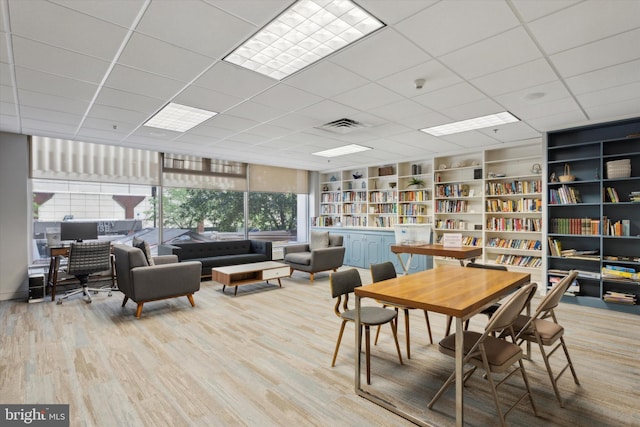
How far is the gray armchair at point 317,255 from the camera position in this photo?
636cm

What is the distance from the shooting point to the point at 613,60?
2.75m

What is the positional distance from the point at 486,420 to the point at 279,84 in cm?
326

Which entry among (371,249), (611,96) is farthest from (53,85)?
(371,249)


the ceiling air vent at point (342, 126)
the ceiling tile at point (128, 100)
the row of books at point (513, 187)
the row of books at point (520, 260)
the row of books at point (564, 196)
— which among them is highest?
the ceiling tile at point (128, 100)

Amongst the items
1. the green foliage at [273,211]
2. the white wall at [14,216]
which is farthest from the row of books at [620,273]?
the white wall at [14,216]

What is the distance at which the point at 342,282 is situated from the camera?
286 cm

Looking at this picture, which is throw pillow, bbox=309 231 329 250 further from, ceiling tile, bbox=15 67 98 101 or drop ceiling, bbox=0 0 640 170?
ceiling tile, bbox=15 67 98 101

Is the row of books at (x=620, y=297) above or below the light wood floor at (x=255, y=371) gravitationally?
above

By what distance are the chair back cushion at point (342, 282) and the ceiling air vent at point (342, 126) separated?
2340 mm

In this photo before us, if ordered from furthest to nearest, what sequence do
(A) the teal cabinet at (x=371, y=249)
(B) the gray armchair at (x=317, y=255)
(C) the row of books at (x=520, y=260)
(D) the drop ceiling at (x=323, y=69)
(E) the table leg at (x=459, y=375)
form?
(A) the teal cabinet at (x=371, y=249) < (B) the gray armchair at (x=317, y=255) < (C) the row of books at (x=520, y=260) < (D) the drop ceiling at (x=323, y=69) < (E) the table leg at (x=459, y=375)

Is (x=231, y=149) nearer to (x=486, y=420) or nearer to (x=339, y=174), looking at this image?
(x=339, y=174)

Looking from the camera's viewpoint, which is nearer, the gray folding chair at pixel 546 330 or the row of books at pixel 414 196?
the gray folding chair at pixel 546 330

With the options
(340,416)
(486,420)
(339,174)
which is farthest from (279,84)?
(339,174)

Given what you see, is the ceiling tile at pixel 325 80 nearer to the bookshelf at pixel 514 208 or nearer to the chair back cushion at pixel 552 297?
the chair back cushion at pixel 552 297
